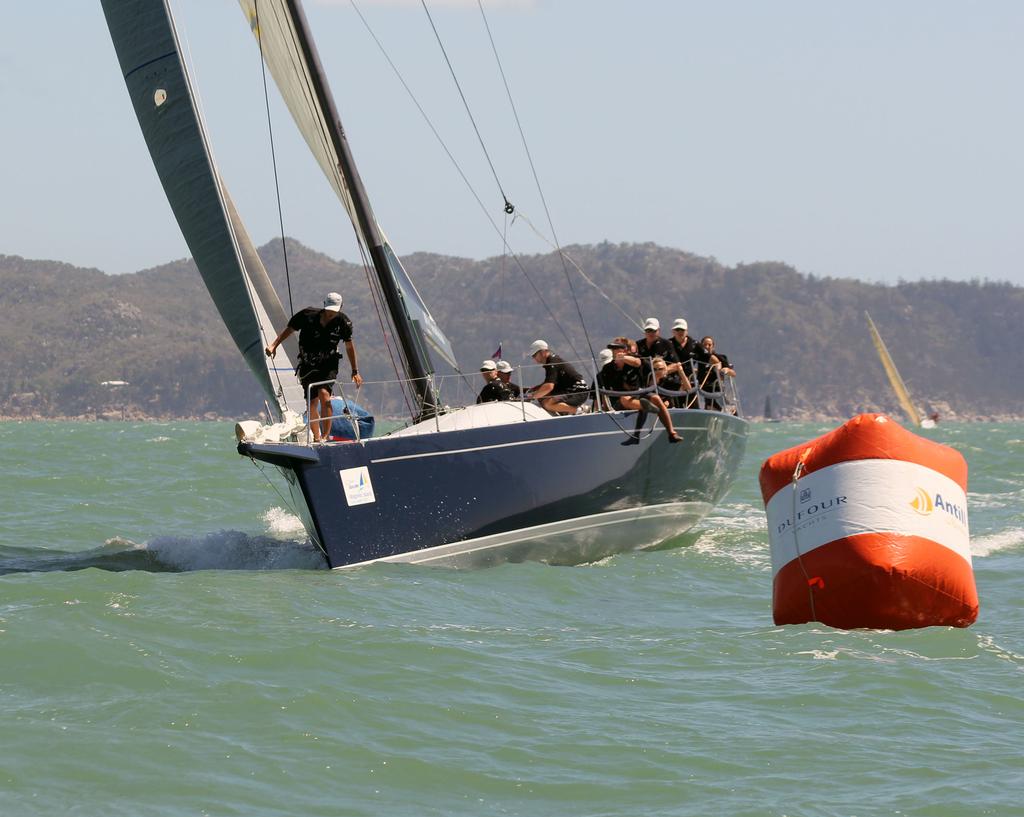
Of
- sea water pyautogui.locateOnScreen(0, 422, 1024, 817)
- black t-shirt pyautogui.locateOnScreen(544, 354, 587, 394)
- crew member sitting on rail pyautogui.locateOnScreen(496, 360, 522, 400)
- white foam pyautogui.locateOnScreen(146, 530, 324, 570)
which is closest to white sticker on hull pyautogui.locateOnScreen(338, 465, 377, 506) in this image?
sea water pyautogui.locateOnScreen(0, 422, 1024, 817)

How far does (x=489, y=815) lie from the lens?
205 inches

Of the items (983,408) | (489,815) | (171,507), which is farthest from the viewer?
(983,408)

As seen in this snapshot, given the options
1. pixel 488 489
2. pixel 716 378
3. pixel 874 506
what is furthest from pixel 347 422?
pixel 874 506

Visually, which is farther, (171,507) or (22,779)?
(171,507)

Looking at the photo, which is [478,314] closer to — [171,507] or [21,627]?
[171,507]

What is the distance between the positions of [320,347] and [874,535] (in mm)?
4164

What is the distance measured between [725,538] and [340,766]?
939 centimetres

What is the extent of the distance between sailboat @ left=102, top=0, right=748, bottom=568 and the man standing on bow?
0.26 m

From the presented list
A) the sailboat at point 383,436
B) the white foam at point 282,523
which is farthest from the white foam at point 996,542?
the white foam at point 282,523

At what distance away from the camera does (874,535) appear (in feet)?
25.2

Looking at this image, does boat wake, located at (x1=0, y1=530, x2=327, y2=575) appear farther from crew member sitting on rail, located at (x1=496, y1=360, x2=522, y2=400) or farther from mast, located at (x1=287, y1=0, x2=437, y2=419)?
crew member sitting on rail, located at (x1=496, y1=360, x2=522, y2=400)

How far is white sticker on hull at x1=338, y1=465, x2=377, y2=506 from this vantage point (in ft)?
32.8

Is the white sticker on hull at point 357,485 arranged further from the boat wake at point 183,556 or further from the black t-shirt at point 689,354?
the black t-shirt at point 689,354

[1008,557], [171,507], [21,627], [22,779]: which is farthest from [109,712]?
[171,507]
